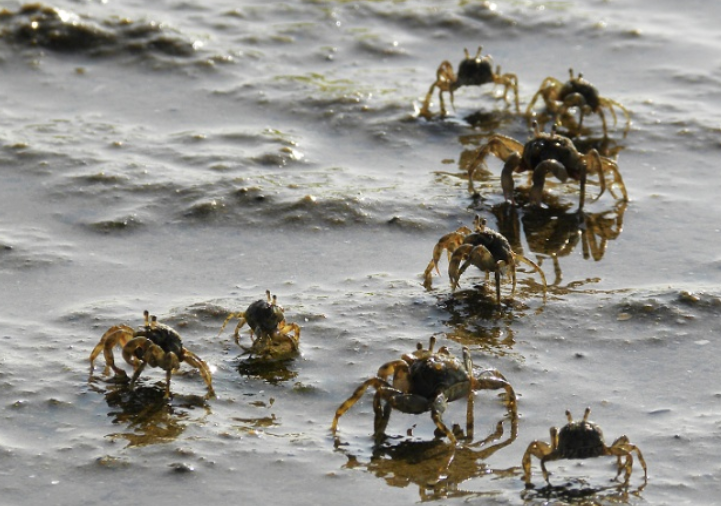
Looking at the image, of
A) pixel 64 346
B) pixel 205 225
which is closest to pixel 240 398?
pixel 64 346

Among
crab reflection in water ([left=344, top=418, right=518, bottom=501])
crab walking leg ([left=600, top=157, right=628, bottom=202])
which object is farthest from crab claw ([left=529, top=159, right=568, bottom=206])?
crab reflection in water ([left=344, top=418, right=518, bottom=501])

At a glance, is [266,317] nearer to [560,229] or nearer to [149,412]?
[149,412]

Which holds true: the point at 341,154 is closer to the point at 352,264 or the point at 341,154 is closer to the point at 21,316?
the point at 352,264

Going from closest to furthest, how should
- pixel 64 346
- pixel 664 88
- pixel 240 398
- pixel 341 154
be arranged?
pixel 240 398 < pixel 64 346 < pixel 341 154 < pixel 664 88

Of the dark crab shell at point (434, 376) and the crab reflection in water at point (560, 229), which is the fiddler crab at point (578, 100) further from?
the dark crab shell at point (434, 376)

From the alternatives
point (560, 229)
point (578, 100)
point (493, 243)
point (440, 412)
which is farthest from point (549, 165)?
point (440, 412)

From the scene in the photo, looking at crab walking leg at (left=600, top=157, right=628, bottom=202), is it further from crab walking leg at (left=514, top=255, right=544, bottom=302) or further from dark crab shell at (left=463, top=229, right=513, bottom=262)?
dark crab shell at (left=463, top=229, right=513, bottom=262)
